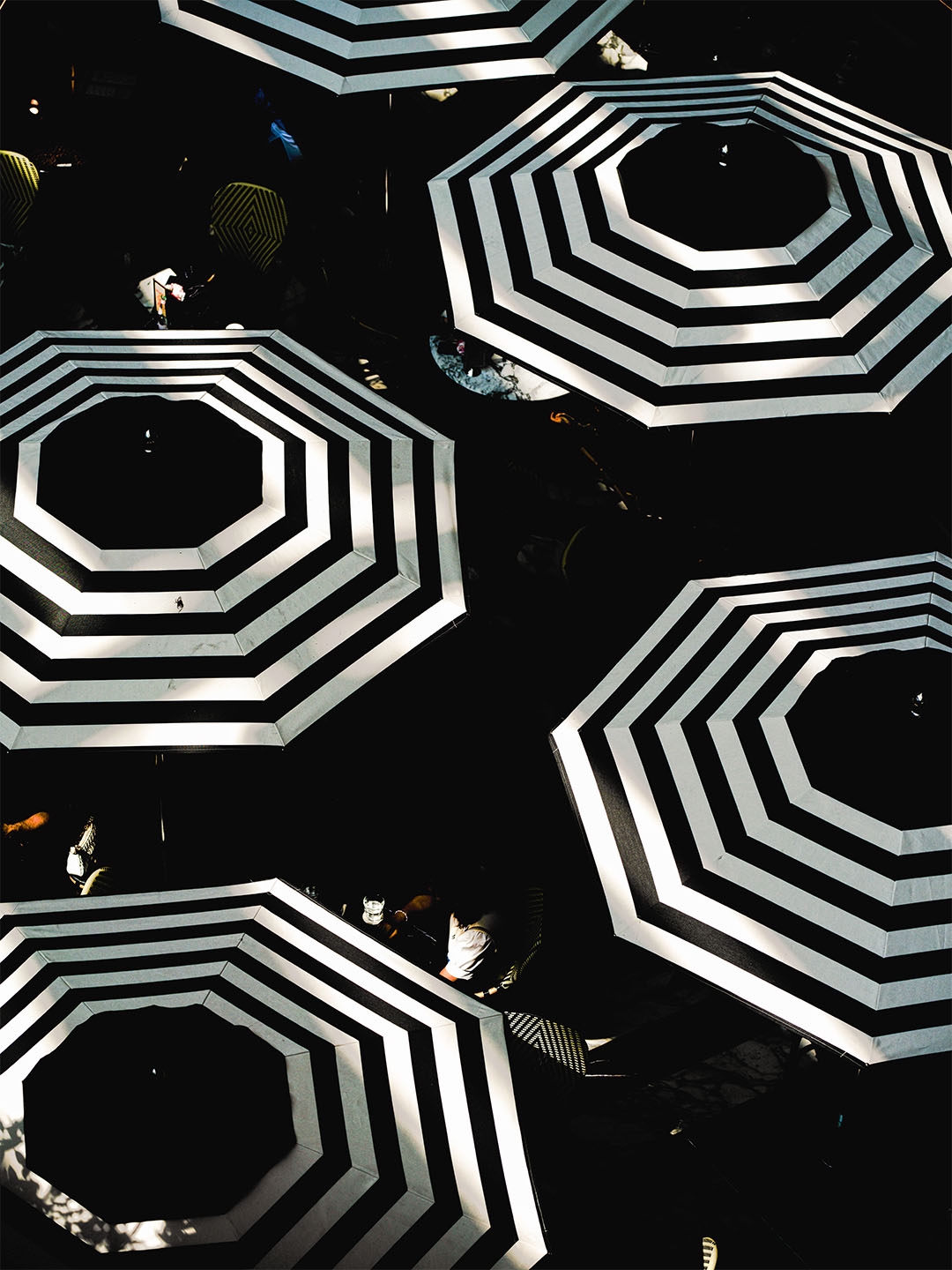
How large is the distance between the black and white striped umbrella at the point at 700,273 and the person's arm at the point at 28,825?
3676mm

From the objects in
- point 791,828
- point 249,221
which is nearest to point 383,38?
point 249,221

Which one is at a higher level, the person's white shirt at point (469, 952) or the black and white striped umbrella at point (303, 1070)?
the black and white striped umbrella at point (303, 1070)

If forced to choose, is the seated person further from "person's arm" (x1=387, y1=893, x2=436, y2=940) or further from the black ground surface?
the black ground surface

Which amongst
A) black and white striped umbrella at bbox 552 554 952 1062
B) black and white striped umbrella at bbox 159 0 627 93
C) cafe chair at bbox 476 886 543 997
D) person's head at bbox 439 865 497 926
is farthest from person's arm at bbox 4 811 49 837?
black and white striped umbrella at bbox 159 0 627 93

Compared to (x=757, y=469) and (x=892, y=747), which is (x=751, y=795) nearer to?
(x=892, y=747)

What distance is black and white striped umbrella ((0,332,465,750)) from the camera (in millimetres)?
4648

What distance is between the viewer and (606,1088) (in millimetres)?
5734

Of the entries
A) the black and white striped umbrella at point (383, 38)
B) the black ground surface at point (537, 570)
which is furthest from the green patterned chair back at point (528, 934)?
the black and white striped umbrella at point (383, 38)

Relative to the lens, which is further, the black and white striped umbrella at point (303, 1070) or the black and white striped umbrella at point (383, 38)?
the black and white striped umbrella at point (383, 38)

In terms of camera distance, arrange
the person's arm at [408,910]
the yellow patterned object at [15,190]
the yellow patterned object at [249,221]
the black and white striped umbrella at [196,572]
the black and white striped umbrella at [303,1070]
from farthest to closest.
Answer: the yellow patterned object at [249,221] < the yellow patterned object at [15,190] < the person's arm at [408,910] < the black and white striped umbrella at [196,572] < the black and white striped umbrella at [303,1070]

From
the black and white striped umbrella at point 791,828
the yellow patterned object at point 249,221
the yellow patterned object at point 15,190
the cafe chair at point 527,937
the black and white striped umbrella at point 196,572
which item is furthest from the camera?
the yellow patterned object at point 249,221

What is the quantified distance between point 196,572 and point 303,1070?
2.19m

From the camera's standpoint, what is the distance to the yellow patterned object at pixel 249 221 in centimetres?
772

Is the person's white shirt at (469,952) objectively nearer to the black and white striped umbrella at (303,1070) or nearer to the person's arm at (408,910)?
the person's arm at (408,910)
